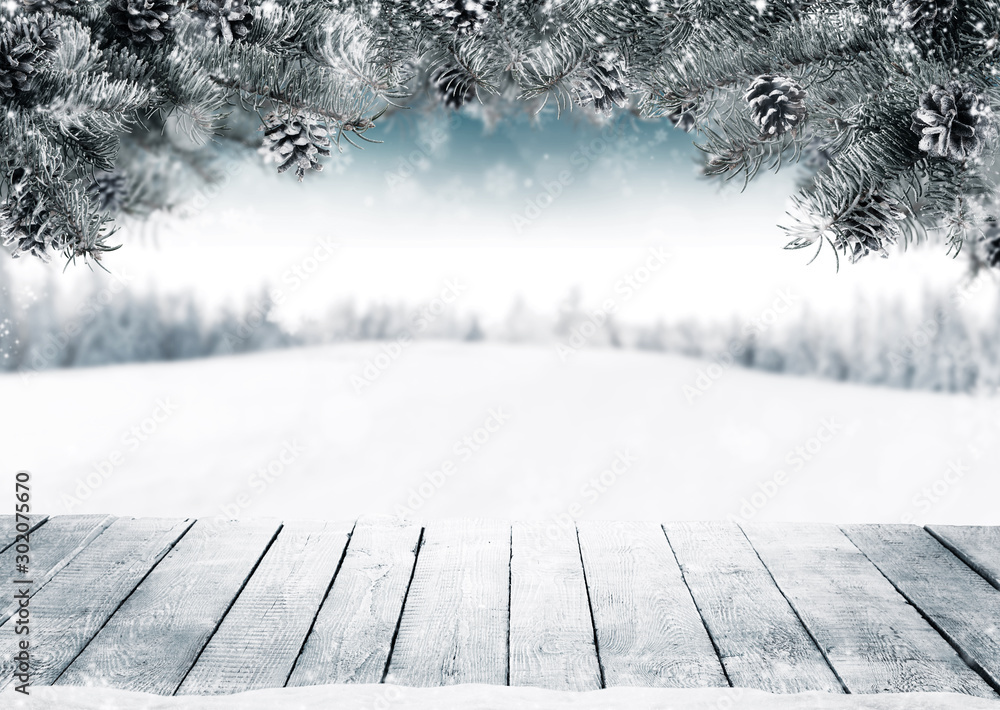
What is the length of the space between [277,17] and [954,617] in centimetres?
122

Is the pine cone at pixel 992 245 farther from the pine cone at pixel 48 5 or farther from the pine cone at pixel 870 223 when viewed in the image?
the pine cone at pixel 48 5

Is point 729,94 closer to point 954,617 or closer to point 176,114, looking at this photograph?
point 176,114

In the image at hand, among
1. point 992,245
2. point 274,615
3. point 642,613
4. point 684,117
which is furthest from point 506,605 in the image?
point 992,245

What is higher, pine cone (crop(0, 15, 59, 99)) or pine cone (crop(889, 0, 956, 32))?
pine cone (crop(889, 0, 956, 32))

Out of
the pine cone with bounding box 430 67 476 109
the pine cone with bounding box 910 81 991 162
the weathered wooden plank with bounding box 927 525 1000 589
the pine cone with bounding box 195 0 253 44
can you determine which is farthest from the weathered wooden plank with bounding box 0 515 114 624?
the weathered wooden plank with bounding box 927 525 1000 589

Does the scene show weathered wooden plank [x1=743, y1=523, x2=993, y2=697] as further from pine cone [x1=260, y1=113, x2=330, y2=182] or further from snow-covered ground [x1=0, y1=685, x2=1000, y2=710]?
pine cone [x1=260, y1=113, x2=330, y2=182]

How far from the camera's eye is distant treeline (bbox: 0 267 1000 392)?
5.53 ft

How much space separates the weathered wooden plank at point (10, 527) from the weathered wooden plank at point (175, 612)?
0.30 meters

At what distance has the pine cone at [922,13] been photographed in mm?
789

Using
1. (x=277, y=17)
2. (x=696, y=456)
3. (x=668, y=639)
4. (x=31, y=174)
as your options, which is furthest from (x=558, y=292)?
(x=31, y=174)

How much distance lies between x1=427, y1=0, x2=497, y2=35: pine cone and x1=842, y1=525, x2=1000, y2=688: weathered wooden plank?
101 cm

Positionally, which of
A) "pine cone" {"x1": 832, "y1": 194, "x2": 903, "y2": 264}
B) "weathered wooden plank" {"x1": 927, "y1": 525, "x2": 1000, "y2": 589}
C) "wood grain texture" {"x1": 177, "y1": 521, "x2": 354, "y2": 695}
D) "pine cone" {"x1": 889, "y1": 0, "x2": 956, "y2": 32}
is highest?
"pine cone" {"x1": 889, "y1": 0, "x2": 956, "y2": 32}

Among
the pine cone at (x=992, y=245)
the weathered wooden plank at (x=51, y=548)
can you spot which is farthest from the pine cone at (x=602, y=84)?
the weathered wooden plank at (x=51, y=548)

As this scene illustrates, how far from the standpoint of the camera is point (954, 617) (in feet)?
3.69
